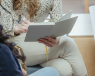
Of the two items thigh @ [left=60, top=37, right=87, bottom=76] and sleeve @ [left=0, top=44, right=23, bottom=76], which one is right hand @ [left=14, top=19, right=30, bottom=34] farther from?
sleeve @ [left=0, top=44, right=23, bottom=76]

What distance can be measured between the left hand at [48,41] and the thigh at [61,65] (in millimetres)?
113

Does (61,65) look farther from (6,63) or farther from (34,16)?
(6,63)

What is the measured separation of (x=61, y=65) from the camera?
909mm

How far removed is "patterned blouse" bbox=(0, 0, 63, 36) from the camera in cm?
97

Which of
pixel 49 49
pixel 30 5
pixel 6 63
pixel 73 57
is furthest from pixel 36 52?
pixel 6 63

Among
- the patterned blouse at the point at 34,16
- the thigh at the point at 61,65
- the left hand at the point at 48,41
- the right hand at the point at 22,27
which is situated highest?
the patterned blouse at the point at 34,16

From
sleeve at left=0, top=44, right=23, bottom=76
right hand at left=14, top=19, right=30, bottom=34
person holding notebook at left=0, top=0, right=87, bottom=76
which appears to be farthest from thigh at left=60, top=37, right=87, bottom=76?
sleeve at left=0, top=44, right=23, bottom=76

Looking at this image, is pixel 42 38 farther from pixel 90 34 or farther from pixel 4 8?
pixel 90 34

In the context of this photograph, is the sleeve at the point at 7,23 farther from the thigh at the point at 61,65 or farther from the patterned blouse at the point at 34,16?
the thigh at the point at 61,65

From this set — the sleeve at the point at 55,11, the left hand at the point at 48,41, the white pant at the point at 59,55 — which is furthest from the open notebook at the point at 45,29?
the sleeve at the point at 55,11

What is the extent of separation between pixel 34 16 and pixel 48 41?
32 cm

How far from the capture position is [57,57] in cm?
97

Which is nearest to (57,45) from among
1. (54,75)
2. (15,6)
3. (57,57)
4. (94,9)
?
(57,57)

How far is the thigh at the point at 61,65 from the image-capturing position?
0.89m
